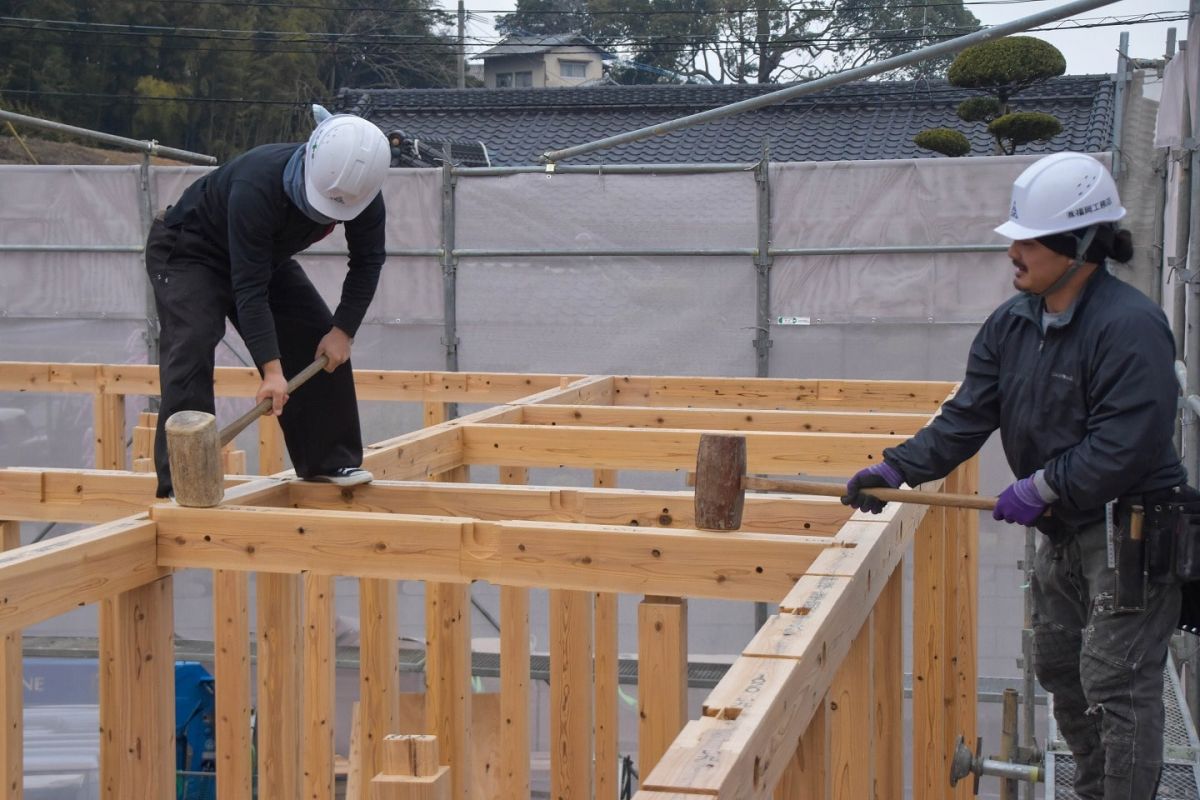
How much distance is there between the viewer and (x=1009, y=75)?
1395cm

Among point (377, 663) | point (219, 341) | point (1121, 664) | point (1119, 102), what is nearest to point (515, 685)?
point (377, 663)

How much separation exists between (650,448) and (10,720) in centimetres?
249

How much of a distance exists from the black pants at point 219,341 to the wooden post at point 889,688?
166 centimetres

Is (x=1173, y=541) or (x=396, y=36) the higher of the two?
(x=396, y=36)

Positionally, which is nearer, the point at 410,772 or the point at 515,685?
the point at 410,772

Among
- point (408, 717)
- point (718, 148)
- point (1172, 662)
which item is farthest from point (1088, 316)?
point (718, 148)

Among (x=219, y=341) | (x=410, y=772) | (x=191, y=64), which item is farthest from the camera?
(x=191, y=64)

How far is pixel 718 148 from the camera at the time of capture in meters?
17.4

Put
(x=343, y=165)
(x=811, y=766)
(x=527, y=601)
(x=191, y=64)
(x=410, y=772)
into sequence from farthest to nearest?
(x=191, y=64) < (x=527, y=601) < (x=343, y=165) < (x=811, y=766) < (x=410, y=772)

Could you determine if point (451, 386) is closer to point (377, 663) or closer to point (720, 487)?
point (377, 663)

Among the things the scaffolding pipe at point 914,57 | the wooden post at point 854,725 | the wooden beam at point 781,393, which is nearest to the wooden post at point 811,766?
the wooden post at point 854,725

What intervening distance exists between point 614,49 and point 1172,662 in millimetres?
29826

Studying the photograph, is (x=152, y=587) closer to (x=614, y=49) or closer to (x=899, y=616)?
(x=899, y=616)

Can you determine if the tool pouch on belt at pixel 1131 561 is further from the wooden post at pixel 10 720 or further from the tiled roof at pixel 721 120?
the tiled roof at pixel 721 120
